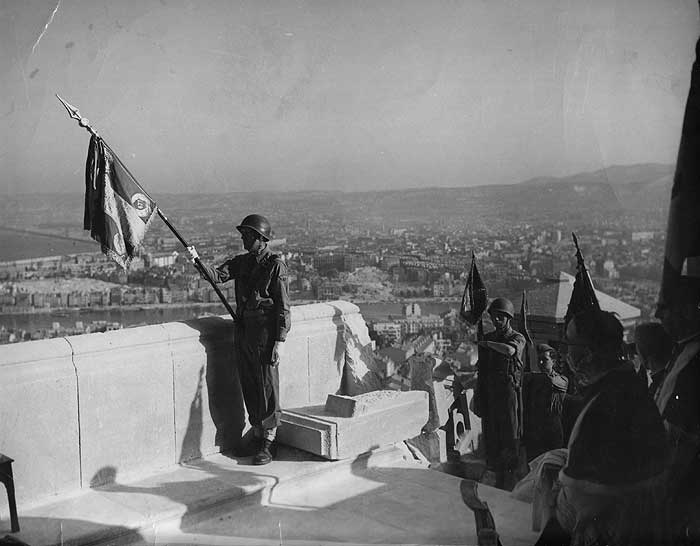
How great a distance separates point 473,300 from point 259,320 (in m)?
1.64

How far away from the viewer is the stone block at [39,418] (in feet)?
13.9

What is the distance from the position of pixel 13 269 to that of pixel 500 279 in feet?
25.6

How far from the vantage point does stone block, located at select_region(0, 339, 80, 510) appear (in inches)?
167

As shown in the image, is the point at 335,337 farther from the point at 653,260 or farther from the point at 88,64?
the point at 88,64

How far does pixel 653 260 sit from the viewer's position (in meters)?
3.82

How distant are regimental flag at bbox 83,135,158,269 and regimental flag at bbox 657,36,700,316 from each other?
3.67 m

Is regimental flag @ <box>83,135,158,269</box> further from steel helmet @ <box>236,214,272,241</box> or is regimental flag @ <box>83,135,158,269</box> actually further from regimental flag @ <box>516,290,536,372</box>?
regimental flag @ <box>516,290,536,372</box>

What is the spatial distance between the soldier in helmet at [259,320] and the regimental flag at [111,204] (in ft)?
1.58

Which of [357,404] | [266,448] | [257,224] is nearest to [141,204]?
[257,224]

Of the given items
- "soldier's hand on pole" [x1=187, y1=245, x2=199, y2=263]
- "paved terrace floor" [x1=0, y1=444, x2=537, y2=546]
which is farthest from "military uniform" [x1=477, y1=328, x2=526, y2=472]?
"soldier's hand on pole" [x1=187, y1=245, x2=199, y2=263]

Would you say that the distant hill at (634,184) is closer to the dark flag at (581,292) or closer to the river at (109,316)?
the dark flag at (581,292)

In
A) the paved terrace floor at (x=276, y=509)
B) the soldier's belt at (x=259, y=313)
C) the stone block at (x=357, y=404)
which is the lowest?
the paved terrace floor at (x=276, y=509)

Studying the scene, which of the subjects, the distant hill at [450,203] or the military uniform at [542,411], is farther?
the military uniform at [542,411]

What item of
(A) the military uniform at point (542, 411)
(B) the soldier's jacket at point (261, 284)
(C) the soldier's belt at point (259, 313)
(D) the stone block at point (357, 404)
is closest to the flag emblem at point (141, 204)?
(B) the soldier's jacket at point (261, 284)
